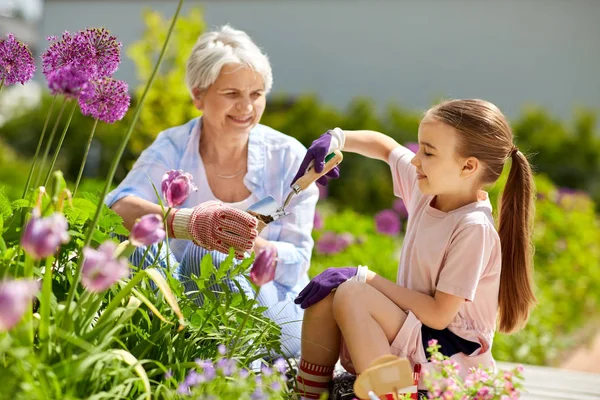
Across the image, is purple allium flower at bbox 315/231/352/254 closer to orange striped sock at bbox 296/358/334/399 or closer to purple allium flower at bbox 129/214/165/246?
orange striped sock at bbox 296/358/334/399

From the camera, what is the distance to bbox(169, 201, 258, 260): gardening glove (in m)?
2.01

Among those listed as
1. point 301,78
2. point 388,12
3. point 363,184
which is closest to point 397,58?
point 388,12

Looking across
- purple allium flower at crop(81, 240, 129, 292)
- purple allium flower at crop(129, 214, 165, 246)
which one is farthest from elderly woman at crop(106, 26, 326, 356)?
purple allium flower at crop(81, 240, 129, 292)

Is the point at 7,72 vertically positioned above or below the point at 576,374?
above

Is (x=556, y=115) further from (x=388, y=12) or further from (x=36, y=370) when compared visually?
(x=36, y=370)

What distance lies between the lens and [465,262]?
1.90 metres

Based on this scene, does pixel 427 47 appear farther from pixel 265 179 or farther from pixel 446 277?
pixel 446 277

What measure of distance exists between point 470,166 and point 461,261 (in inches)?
10.0

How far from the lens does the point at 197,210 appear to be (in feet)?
6.84

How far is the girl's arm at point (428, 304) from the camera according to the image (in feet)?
6.24

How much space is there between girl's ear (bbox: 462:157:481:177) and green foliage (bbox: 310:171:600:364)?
7.49 ft

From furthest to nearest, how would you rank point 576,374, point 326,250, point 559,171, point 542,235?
point 559,171, point 542,235, point 326,250, point 576,374

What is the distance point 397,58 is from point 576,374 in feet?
28.4

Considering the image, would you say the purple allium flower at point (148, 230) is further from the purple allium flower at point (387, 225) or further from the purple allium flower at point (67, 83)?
the purple allium flower at point (387, 225)
